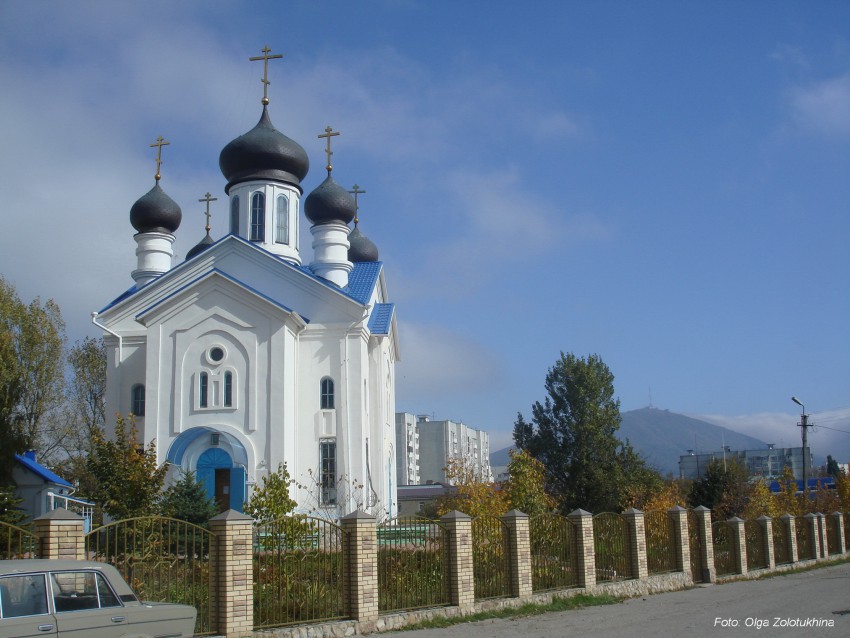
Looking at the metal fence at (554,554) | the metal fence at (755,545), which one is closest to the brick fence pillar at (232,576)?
the metal fence at (554,554)

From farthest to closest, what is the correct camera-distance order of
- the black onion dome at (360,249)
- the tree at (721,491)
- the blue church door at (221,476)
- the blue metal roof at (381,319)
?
the tree at (721,491)
the black onion dome at (360,249)
the blue metal roof at (381,319)
the blue church door at (221,476)

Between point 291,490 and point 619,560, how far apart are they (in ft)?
27.7

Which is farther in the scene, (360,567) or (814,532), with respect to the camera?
(814,532)

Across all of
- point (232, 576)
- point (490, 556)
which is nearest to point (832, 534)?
point (490, 556)

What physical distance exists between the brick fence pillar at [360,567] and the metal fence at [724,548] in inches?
433

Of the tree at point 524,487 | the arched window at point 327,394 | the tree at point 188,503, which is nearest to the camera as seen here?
the tree at point 188,503

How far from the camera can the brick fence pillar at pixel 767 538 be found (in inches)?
862

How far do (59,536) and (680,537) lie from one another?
13.0 m

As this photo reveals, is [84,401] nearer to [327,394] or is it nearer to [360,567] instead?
[327,394]

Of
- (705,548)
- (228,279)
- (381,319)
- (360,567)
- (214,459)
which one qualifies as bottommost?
(705,548)

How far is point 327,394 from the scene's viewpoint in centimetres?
2275

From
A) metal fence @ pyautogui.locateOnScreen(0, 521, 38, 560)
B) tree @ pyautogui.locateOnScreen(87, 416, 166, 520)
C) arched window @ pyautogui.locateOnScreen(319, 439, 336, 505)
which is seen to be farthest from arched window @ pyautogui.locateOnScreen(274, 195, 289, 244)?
metal fence @ pyautogui.locateOnScreen(0, 521, 38, 560)

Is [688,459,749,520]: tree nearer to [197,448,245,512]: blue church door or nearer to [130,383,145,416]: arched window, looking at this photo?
[197,448,245,512]: blue church door

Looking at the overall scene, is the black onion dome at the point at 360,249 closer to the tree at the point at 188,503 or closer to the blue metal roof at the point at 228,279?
the blue metal roof at the point at 228,279
